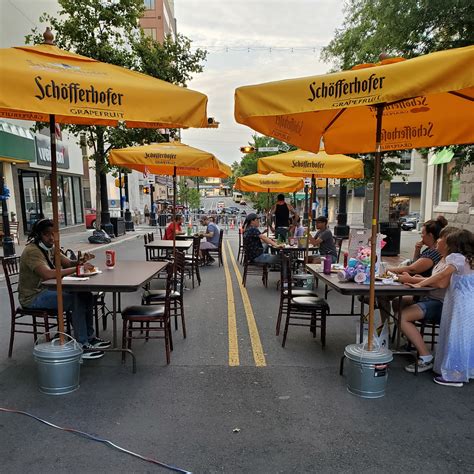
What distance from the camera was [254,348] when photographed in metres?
4.92

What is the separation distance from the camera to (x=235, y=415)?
11.0 ft

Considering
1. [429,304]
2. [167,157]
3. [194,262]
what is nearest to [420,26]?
[167,157]

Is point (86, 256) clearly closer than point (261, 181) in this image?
Yes

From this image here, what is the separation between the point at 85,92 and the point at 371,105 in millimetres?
2725

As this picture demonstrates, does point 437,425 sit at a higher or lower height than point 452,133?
lower

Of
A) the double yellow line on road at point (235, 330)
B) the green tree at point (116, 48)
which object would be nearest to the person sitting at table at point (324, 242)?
the double yellow line on road at point (235, 330)

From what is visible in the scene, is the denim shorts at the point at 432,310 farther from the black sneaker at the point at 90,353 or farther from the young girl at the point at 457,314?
the black sneaker at the point at 90,353

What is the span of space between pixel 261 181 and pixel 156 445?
934 centimetres

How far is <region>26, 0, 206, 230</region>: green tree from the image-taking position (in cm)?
1394

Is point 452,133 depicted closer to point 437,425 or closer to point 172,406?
point 437,425

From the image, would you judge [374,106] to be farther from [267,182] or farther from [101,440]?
[267,182]

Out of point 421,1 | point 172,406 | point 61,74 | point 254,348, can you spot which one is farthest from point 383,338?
point 421,1

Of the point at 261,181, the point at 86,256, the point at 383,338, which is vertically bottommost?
the point at 383,338

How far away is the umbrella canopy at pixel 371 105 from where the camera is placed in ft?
9.22
